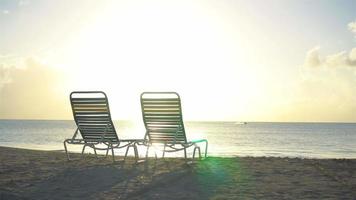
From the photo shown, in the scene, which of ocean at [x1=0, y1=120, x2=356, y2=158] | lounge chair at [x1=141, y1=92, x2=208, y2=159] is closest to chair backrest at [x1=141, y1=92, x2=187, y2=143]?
lounge chair at [x1=141, y1=92, x2=208, y2=159]

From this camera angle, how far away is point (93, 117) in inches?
365

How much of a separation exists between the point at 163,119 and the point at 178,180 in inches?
75.9

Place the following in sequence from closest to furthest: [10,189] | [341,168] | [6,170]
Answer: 1. [10,189]
2. [6,170]
3. [341,168]

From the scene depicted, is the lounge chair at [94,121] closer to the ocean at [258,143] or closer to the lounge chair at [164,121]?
the lounge chair at [164,121]

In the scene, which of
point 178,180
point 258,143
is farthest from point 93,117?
point 258,143

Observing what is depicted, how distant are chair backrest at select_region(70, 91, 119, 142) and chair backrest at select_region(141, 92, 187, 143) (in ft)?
2.16

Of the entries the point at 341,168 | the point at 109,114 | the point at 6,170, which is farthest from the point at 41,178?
the point at 341,168

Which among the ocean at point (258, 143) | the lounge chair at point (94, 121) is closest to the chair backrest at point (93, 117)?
the lounge chair at point (94, 121)

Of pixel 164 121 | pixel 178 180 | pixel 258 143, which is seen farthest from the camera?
pixel 258 143

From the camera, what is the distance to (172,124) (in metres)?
8.88

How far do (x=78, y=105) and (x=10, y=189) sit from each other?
3.07 metres

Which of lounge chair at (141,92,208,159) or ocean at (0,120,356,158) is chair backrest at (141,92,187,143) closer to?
lounge chair at (141,92,208,159)

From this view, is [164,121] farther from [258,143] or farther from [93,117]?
[258,143]

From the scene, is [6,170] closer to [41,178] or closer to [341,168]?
[41,178]
